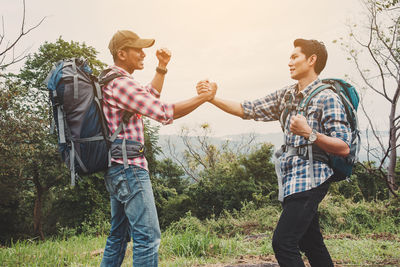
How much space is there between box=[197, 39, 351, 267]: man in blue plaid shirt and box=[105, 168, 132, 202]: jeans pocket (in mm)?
1074

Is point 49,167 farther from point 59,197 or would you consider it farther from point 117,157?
point 117,157

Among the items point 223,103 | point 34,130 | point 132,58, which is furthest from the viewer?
point 34,130

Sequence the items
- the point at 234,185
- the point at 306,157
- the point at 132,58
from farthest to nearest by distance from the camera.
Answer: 1. the point at 234,185
2. the point at 132,58
3. the point at 306,157

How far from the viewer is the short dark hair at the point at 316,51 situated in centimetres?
274

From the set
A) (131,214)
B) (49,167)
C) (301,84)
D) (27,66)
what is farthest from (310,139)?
(27,66)

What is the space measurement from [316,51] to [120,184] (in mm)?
1822

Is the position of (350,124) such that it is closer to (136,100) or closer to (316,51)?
(316,51)

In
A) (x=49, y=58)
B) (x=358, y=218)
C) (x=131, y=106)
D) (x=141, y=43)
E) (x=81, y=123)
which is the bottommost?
(x=358, y=218)

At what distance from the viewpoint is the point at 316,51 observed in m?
2.73

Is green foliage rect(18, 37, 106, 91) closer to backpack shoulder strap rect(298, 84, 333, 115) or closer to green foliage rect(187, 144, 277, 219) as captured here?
green foliage rect(187, 144, 277, 219)

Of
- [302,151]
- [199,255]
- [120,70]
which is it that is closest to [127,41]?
[120,70]

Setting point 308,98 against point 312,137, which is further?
point 308,98

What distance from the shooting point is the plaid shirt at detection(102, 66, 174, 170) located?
2.47 meters

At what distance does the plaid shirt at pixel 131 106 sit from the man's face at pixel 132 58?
0.25 m
